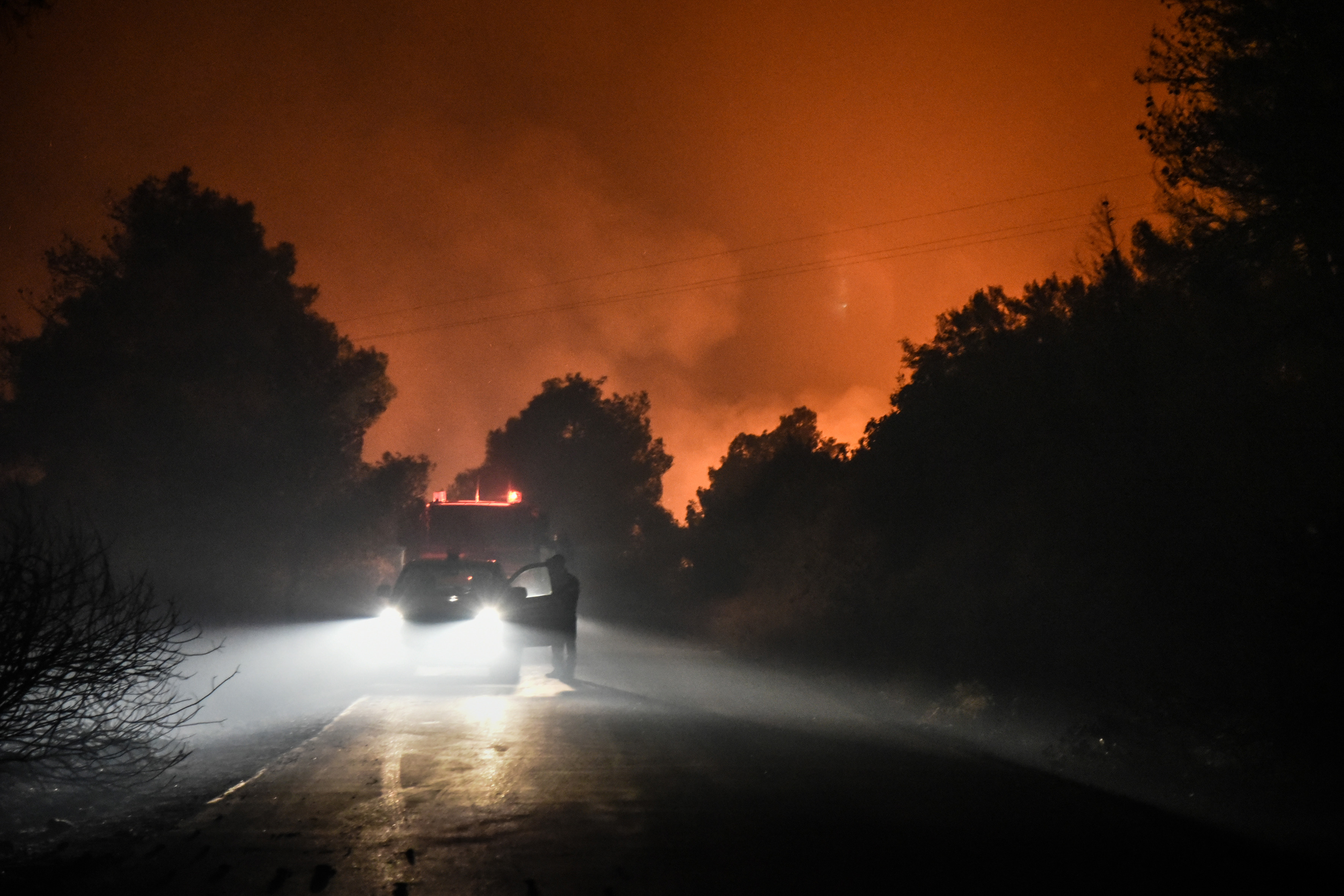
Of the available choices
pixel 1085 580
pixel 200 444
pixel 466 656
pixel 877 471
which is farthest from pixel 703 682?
pixel 200 444

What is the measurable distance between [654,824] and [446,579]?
11.1m

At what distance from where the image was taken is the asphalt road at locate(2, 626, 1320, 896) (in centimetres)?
590

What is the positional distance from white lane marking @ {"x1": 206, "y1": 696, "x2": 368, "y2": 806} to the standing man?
12.6 ft

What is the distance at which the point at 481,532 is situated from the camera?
75.4ft

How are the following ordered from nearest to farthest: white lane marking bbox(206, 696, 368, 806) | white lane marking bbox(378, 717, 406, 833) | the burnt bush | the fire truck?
the burnt bush < white lane marking bbox(378, 717, 406, 833) < white lane marking bbox(206, 696, 368, 806) < the fire truck

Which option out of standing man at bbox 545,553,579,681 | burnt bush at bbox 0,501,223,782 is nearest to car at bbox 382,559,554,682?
standing man at bbox 545,553,579,681

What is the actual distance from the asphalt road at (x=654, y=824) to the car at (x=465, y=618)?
15.2ft

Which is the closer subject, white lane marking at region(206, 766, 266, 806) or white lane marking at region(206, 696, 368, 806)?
white lane marking at region(206, 766, 266, 806)

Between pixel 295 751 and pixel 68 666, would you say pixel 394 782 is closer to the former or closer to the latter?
pixel 295 751

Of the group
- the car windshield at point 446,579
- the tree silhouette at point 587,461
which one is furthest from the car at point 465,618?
the tree silhouette at point 587,461

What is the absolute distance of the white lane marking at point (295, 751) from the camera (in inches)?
324

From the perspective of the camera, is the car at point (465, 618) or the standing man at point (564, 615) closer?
the car at point (465, 618)

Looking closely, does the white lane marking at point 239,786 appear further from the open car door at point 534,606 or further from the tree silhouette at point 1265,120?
the tree silhouette at point 1265,120

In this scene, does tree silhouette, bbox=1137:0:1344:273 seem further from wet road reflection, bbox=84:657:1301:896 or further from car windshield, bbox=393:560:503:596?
car windshield, bbox=393:560:503:596
